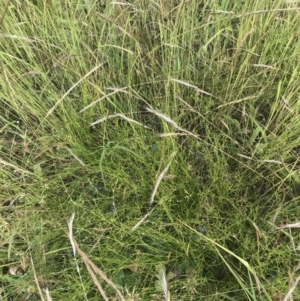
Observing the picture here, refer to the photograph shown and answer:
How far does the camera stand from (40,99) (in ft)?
3.42

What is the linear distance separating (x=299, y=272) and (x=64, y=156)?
59cm

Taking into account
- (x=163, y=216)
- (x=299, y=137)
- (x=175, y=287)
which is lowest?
(x=175, y=287)

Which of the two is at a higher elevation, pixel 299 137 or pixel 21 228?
pixel 299 137

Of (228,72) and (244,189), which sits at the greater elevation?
(228,72)

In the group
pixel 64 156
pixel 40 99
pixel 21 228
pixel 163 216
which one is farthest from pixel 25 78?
pixel 163 216

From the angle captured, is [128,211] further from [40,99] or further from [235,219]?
[40,99]

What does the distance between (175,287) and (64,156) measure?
1.32ft

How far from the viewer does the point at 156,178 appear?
0.87m

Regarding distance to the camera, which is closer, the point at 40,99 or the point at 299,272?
the point at 299,272

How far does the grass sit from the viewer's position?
0.92m

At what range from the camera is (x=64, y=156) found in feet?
3.43

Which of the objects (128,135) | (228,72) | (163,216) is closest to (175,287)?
(163,216)

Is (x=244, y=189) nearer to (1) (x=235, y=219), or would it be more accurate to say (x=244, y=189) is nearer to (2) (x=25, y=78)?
(1) (x=235, y=219)

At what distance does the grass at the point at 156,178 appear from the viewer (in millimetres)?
915
